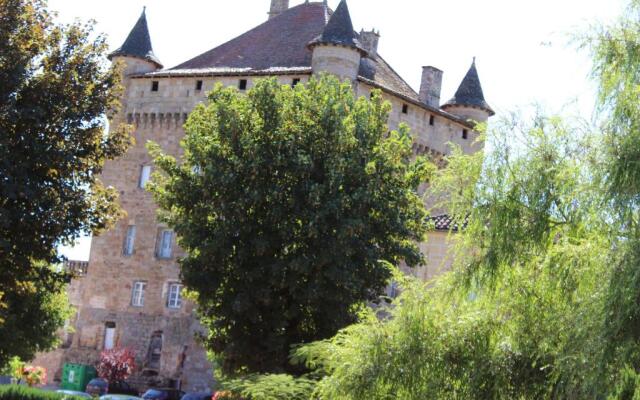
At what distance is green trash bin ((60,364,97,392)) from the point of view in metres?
45.3

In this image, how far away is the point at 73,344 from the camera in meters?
48.1

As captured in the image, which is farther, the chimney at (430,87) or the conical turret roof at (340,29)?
the chimney at (430,87)

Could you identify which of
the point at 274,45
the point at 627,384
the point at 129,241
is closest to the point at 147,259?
the point at 129,241

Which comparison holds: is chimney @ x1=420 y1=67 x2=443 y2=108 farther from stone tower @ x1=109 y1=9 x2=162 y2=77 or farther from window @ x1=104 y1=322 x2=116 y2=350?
window @ x1=104 y1=322 x2=116 y2=350

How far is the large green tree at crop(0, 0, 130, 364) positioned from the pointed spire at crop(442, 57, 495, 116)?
26.2 meters

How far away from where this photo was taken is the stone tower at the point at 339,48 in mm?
42719

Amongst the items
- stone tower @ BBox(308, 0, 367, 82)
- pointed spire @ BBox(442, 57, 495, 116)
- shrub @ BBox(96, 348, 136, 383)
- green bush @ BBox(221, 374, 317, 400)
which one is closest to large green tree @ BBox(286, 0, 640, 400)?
green bush @ BBox(221, 374, 317, 400)

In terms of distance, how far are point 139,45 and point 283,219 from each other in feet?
81.0

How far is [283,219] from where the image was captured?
26719 millimetres

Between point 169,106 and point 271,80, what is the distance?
64.1 ft

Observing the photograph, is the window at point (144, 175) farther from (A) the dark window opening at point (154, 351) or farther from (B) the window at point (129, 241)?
(A) the dark window opening at point (154, 351)

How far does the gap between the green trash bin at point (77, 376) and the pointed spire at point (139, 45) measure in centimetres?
1335

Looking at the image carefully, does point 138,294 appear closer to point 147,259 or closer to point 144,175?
point 147,259

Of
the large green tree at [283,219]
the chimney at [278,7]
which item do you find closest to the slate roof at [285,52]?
the chimney at [278,7]
